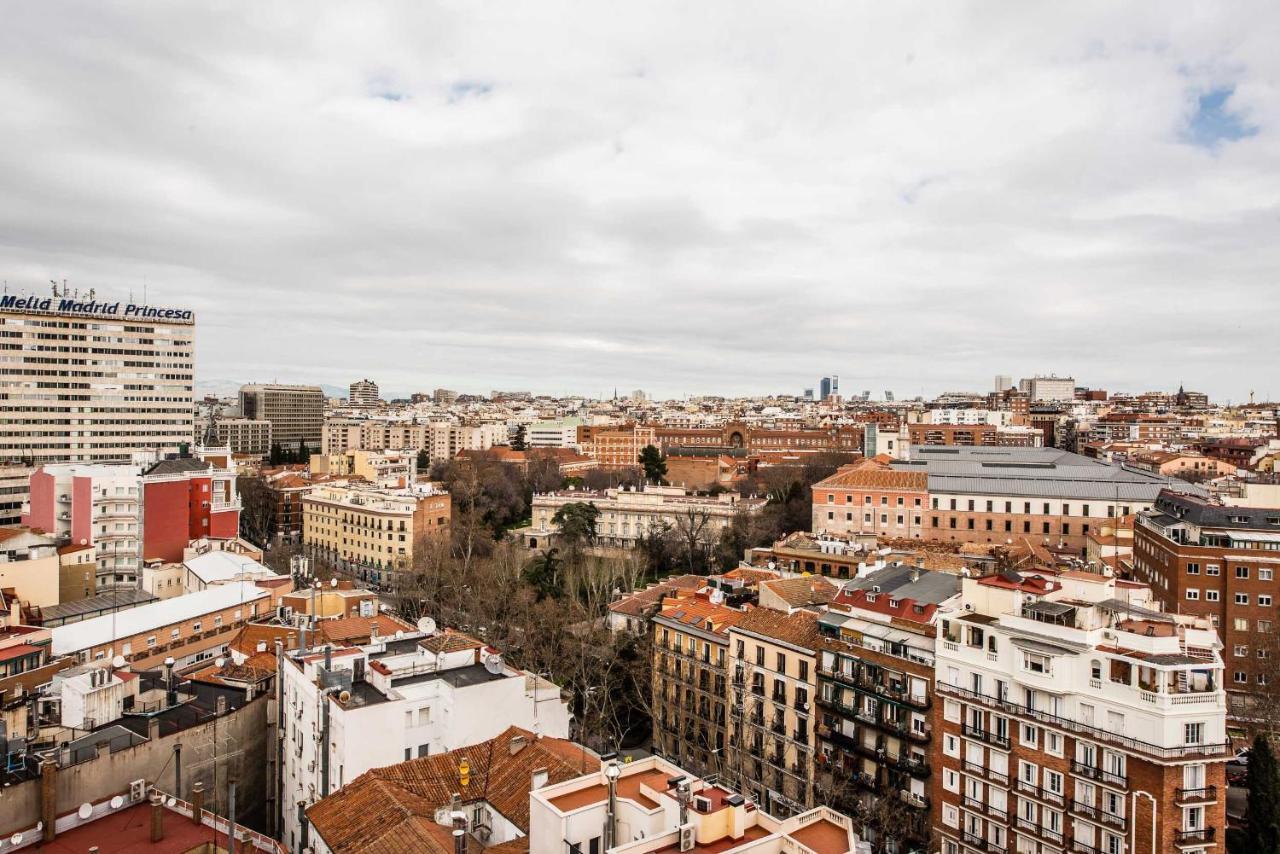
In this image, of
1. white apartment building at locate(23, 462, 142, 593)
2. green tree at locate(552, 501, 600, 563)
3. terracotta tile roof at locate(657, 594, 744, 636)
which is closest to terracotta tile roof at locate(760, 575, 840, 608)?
terracotta tile roof at locate(657, 594, 744, 636)

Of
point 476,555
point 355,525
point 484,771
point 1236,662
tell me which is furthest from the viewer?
point 355,525

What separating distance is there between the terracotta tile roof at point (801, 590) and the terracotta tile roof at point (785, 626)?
6.03ft

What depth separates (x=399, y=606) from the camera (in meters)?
43.5

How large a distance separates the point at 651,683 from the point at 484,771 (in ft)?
48.1

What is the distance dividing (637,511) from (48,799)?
5072 centimetres

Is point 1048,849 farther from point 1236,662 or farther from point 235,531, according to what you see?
point 235,531

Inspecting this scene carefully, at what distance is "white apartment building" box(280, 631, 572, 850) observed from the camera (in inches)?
669

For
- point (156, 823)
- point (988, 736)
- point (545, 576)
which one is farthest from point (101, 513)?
point (988, 736)

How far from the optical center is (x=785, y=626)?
1022 inches

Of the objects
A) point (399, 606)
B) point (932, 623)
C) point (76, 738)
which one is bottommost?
point (399, 606)

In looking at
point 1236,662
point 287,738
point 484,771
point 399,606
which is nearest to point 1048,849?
point 484,771

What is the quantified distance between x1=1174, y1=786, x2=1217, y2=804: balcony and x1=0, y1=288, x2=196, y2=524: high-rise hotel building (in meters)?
73.9

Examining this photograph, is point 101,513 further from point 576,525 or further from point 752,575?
point 752,575

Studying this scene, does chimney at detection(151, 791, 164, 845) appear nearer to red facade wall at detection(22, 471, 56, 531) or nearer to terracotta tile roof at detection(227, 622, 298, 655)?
terracotta tile roof at detection(227, 622, 298, 655)
